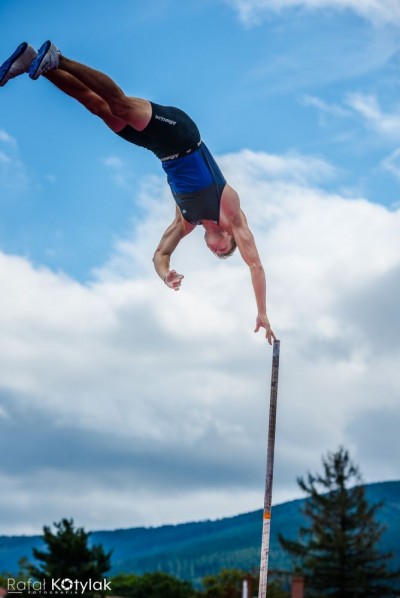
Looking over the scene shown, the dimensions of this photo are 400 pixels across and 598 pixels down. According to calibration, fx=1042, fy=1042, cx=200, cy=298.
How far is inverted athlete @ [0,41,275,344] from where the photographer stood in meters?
11.5

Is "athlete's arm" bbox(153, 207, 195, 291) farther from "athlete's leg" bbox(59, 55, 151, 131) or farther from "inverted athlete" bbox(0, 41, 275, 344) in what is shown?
"athlete's leg" bbox(59, 55, 151, 131)

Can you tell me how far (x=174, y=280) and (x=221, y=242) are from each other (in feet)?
2.67

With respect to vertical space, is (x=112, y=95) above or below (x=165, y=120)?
below

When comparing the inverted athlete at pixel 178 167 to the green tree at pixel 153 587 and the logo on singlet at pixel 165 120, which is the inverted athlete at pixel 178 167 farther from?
the green tree at pixel 153 587

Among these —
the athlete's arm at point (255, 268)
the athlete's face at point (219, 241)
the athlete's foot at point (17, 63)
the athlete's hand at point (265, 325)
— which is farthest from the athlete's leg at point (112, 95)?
A: the athlete's hand at point (265, 325)

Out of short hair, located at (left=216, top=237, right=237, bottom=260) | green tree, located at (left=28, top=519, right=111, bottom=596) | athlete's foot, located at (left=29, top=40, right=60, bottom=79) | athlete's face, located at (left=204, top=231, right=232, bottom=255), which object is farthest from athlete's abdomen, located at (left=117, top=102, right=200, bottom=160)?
A: green tree, located at (left=28, top=519, right=111, bottom=596)

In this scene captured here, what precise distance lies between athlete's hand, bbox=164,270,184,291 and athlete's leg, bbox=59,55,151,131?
1774mm

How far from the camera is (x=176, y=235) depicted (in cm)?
1349

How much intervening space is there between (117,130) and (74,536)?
47.0 meters

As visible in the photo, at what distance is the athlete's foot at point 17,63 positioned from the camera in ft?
35.7

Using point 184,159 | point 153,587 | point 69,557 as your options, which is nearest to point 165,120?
point 184,159

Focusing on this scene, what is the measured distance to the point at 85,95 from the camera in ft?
38.2

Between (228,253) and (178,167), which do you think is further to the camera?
(228,253)

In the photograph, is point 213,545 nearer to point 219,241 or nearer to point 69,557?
point 69,557
